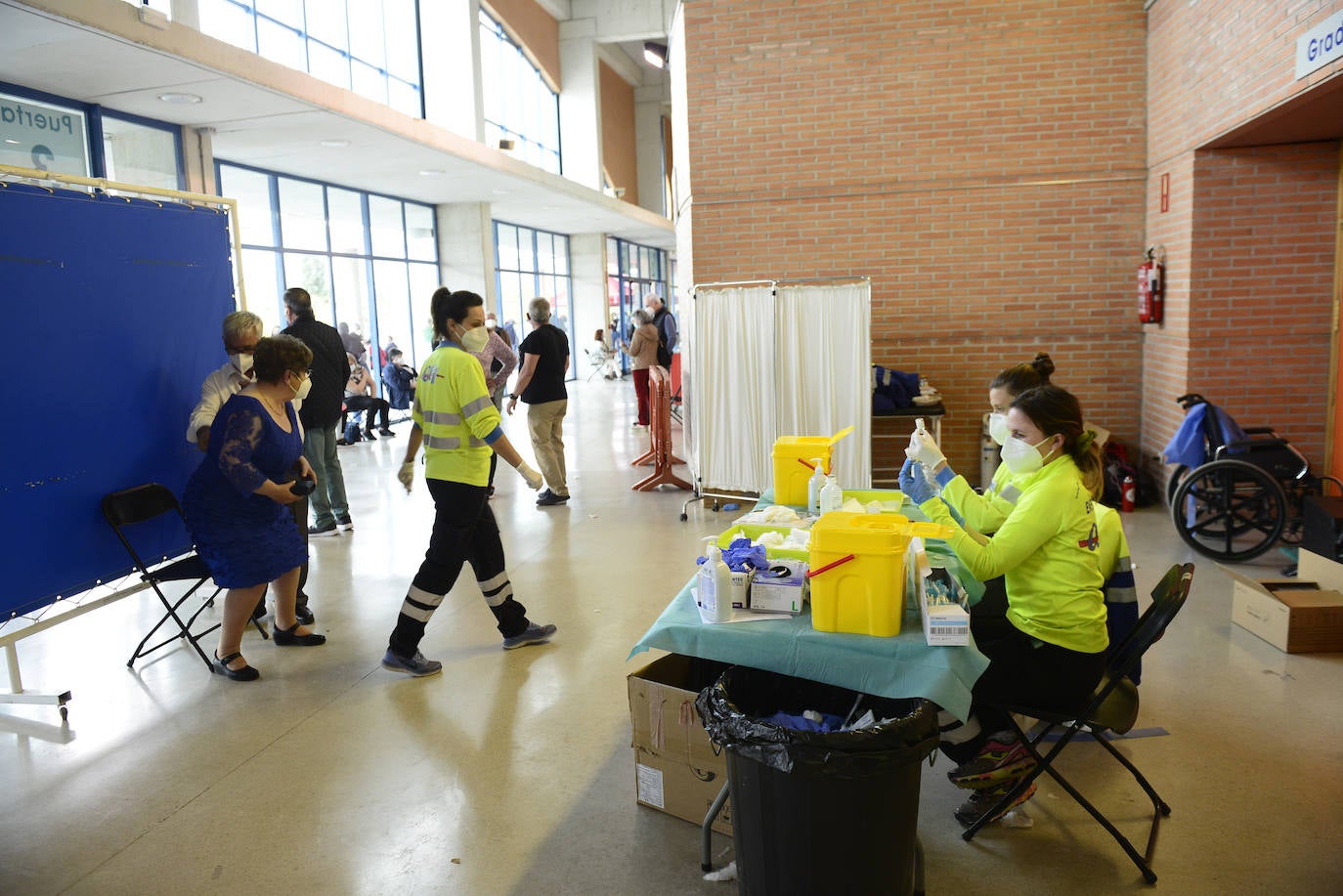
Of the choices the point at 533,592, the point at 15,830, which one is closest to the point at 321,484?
the point at 533,592

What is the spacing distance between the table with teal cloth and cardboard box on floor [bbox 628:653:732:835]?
22cm

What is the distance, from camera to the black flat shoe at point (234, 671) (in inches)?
170

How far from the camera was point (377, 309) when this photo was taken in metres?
14.0

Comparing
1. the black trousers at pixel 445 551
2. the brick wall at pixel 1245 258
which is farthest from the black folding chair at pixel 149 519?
the brick wall at pixel 1245 258

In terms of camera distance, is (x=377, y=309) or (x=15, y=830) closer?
(x=15, y=830)

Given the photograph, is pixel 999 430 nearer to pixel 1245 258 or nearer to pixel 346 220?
pixel 1245 258

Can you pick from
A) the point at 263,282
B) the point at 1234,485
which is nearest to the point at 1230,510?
the point at 1234,485

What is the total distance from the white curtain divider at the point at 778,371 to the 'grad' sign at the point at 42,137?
509cm

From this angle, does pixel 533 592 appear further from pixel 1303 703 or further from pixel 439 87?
pixel 439 87

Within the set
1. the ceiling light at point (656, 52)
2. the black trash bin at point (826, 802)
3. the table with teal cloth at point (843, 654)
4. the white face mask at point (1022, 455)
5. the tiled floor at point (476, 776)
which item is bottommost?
the tiled floor at point (476, 776)

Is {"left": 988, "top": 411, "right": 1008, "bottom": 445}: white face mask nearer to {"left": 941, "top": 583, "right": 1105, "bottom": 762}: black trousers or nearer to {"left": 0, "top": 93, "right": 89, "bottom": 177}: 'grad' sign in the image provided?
{"left": 941, "top": 583, "right": 1105, "bottom": 762}: black trousers

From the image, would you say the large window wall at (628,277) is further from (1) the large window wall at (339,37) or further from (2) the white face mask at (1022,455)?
(2) the white face mask at (1022,455)

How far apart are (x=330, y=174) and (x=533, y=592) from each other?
8651mm

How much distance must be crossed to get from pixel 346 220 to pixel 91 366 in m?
9.94
